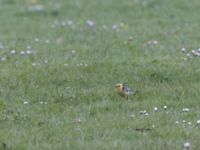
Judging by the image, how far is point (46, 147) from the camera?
22.4 feet

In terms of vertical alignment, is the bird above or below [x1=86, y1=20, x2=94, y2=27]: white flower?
above

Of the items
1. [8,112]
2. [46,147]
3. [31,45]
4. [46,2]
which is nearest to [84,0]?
[46,2]

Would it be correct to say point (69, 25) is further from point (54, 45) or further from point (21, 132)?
point (21, 132)

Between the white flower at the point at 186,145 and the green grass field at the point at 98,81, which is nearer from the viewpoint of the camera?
the white flower at the point at 186,145

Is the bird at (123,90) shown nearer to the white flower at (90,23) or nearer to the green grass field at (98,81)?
the green grass field at (98,81)

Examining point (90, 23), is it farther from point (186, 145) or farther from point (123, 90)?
point (186, 145)

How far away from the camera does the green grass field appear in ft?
23.3

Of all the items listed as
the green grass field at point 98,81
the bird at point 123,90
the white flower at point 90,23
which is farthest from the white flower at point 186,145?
the white flower at point 90,23

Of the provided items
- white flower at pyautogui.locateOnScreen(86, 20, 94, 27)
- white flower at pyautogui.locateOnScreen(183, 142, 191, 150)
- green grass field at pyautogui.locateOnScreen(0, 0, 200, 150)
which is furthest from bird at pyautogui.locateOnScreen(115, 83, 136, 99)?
white flower at pyautogui.locateOnScreen(86, 20, 94, 27)

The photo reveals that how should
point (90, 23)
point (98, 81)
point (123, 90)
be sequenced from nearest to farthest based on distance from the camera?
point (123, 90) < point (98, 81) < point (90, 23)

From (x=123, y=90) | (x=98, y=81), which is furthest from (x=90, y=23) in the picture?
(x=123, y=90)

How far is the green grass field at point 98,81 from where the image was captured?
7090mm

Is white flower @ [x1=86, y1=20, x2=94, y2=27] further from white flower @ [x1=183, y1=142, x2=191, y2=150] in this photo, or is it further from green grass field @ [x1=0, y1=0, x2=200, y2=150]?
white flower @ [x1=183, y1=142, x2=191, y2=150]

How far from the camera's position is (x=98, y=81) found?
8.88m
